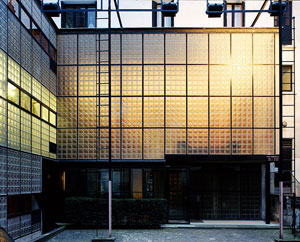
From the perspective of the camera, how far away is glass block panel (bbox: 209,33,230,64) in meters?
20.6

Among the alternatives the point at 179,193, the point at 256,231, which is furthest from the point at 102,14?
the point at 256,231

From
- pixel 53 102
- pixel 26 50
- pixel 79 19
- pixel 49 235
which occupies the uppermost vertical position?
pixel 79 19

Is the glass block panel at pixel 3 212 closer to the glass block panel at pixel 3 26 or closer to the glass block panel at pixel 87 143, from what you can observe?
the glass block panel at pixel 3 26

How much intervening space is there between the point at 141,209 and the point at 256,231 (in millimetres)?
5623

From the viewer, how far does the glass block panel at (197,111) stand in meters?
20.3

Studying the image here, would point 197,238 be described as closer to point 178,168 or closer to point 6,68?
point 178,168

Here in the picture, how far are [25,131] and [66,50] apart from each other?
264 inches

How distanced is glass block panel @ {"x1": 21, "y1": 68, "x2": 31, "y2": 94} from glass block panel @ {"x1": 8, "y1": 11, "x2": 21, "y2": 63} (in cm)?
75

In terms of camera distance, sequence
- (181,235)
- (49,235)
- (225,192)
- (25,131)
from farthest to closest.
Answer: (225,192) < (181,235) < (49,235) < (25,131)

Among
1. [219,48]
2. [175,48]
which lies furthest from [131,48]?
[219,48]

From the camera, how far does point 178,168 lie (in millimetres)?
20406

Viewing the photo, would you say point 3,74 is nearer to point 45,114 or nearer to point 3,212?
point 3,212

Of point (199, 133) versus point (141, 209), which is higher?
point (199, 133)

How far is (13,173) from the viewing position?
14.0 m
